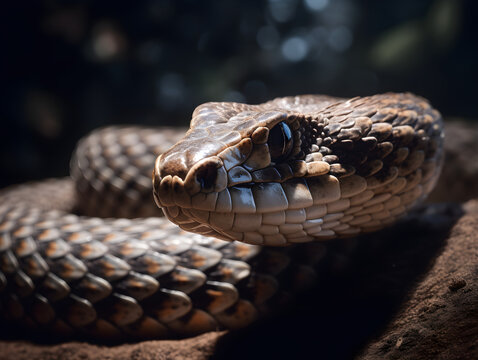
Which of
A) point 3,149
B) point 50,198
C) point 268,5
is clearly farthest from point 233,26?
point 3,149

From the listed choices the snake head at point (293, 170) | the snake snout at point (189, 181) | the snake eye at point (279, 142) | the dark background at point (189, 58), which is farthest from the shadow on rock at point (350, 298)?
the dark background at point (189, 58)

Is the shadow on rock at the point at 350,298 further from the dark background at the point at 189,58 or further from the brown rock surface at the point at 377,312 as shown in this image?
the dark background at the point at 189,58

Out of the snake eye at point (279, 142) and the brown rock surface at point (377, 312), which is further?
the snake eye at point (279, 142)

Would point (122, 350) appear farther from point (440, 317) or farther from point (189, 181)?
point (440, 317)

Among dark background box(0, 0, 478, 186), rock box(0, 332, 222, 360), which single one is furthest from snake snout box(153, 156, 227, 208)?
dark background box(0, 0, 478, 186)

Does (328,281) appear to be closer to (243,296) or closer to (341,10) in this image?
(243,296)

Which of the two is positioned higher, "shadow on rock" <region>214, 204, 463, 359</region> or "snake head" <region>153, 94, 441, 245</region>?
"snake head" <region>153, 94, 441, 245</region>

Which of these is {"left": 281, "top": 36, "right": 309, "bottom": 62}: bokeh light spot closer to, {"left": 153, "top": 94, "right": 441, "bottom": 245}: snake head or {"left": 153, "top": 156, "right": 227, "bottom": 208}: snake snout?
{"left": 153, "top": 94, "right": 441, "bottom": 245}: snake head
